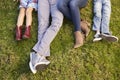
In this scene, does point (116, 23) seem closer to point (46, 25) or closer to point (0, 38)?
point (46, 25)

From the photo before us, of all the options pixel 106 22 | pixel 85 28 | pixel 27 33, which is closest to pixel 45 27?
pixel 27 33

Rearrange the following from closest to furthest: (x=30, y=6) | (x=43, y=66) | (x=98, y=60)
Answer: (x=43, y=66) < (x=98, y=60) < (x=30, y=6)

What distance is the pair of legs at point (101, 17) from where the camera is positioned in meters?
5.55

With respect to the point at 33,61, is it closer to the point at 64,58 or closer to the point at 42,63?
the point at 42,63

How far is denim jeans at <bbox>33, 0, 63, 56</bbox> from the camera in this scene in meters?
5.19

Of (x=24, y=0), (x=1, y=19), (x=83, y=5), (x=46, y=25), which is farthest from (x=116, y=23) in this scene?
(x=1, y=19)

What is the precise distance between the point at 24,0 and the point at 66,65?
141 centimetres

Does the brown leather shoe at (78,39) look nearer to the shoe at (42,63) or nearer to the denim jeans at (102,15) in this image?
the denim jeans at (102,15)

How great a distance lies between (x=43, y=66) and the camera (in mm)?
5004

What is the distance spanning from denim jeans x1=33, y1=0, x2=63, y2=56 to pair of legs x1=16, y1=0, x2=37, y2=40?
17 cm

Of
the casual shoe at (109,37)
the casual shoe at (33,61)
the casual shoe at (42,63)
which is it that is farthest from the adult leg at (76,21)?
the casual shoe at (33,61)

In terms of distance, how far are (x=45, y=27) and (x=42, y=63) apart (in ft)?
2.52

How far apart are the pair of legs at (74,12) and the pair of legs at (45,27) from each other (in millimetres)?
112

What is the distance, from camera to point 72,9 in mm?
5395
